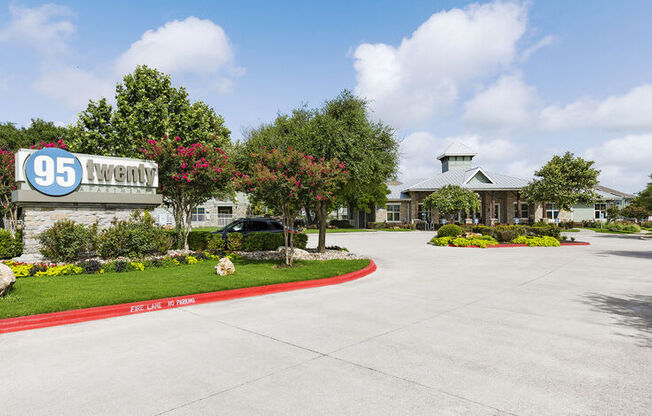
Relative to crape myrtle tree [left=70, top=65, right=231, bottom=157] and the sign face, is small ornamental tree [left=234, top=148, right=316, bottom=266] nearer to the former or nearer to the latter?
the sign face

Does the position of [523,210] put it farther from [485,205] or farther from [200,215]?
[200,215]

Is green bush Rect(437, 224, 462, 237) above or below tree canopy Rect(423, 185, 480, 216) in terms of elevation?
below

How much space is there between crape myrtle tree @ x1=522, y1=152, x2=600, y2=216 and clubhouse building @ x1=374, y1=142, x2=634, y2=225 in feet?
23.8

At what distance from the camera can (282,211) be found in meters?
13.2

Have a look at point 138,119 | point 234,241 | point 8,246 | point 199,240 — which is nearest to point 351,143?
point 234,241

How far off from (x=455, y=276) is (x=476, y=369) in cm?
776

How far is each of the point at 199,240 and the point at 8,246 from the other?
23.5 ft

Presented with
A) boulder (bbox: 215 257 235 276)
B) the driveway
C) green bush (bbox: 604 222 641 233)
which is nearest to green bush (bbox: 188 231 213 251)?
boulder (bbox: 215 257 235 276)

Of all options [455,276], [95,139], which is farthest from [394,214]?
[455,276]

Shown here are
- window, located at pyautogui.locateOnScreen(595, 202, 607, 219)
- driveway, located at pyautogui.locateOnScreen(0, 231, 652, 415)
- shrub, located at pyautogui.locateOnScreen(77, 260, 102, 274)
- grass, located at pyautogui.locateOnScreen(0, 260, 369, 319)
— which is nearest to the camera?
driveway, located at pyautogui.locateOnScreen(0, 231, 652, 415)

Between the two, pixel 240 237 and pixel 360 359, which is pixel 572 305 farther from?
pixel 240 237

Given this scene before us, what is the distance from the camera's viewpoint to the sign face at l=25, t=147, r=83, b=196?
13312 mm

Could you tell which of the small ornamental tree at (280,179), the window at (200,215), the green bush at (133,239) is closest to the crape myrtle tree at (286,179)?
the small ornamental tree at (280,179)

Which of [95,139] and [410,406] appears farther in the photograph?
[95,139]
